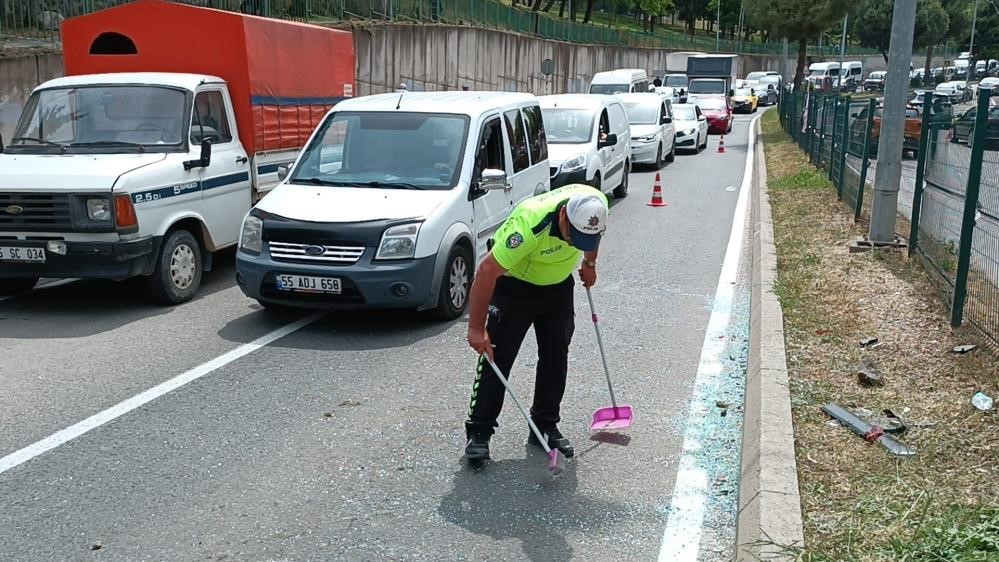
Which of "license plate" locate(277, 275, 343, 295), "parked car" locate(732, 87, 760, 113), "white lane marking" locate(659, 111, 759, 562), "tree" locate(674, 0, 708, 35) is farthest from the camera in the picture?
"tree" locate(674, 0, 708, 35)

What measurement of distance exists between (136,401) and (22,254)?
113 inches

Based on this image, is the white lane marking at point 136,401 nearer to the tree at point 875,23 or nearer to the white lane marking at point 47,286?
the white lane marking at point 47,286

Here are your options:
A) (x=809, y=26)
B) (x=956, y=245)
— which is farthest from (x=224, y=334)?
(x=809, y=26)

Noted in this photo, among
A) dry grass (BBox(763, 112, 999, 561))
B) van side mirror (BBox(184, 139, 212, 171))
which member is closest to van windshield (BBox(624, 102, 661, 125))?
dry grass (BBox(763, 112, 999, 561))

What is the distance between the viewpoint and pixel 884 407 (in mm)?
5531

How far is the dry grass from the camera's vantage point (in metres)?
3.95

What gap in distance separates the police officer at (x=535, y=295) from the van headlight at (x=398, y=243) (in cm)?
253

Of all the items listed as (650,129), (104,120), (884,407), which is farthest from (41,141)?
(650,129)

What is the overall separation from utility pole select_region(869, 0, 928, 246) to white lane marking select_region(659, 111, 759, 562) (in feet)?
5.84

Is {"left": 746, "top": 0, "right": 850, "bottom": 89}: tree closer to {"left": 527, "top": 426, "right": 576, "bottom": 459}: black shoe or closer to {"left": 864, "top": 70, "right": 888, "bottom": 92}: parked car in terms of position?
{"left": 864, "top": 70, "right": 888, "bottom": 92}: parked car

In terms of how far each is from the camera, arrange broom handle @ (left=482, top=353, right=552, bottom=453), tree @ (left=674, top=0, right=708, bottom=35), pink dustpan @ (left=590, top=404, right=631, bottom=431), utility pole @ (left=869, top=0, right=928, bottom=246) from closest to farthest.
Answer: broom handle @ (left=482, top=353, right=552, bottom=453) → pink dustpan @ (left=590, top=404, right=631, bottom=431) → utility pole @ (left=869, top=0, right=928, bottom=246) → tree @ (left=674, top=0, right=708, bottom=35)

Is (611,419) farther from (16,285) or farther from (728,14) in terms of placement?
(728,14)

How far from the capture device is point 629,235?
499 inches

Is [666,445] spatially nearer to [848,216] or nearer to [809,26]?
[848,216]
